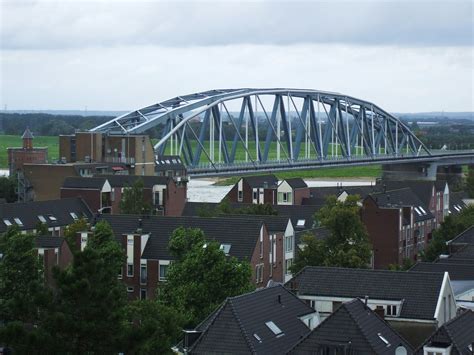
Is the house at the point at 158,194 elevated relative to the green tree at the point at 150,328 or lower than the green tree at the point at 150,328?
elevated

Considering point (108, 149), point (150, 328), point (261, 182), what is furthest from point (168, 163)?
point (150, 328)

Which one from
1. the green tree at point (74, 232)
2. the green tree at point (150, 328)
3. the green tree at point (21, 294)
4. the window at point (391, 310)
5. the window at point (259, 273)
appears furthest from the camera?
the green tree at point (74, 232)

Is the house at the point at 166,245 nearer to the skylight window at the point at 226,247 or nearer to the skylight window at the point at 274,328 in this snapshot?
the skylight window at the point at 226,247

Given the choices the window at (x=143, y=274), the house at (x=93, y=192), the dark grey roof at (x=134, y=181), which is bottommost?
the window at (x=143, y=274)

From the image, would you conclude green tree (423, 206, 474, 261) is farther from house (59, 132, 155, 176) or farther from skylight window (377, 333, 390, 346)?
house (59, 132, 155, 176)

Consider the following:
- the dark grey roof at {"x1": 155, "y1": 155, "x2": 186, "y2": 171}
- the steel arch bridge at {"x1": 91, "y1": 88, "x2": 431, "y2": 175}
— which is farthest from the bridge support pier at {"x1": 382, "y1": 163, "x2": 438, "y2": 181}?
the dark grey roof at {"x1": 155, "y1": 155, "x2": 186, "y2": 171}

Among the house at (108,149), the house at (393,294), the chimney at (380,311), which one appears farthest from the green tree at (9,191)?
the chimney at (380,311)

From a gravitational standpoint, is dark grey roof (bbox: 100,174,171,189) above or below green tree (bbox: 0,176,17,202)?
above
